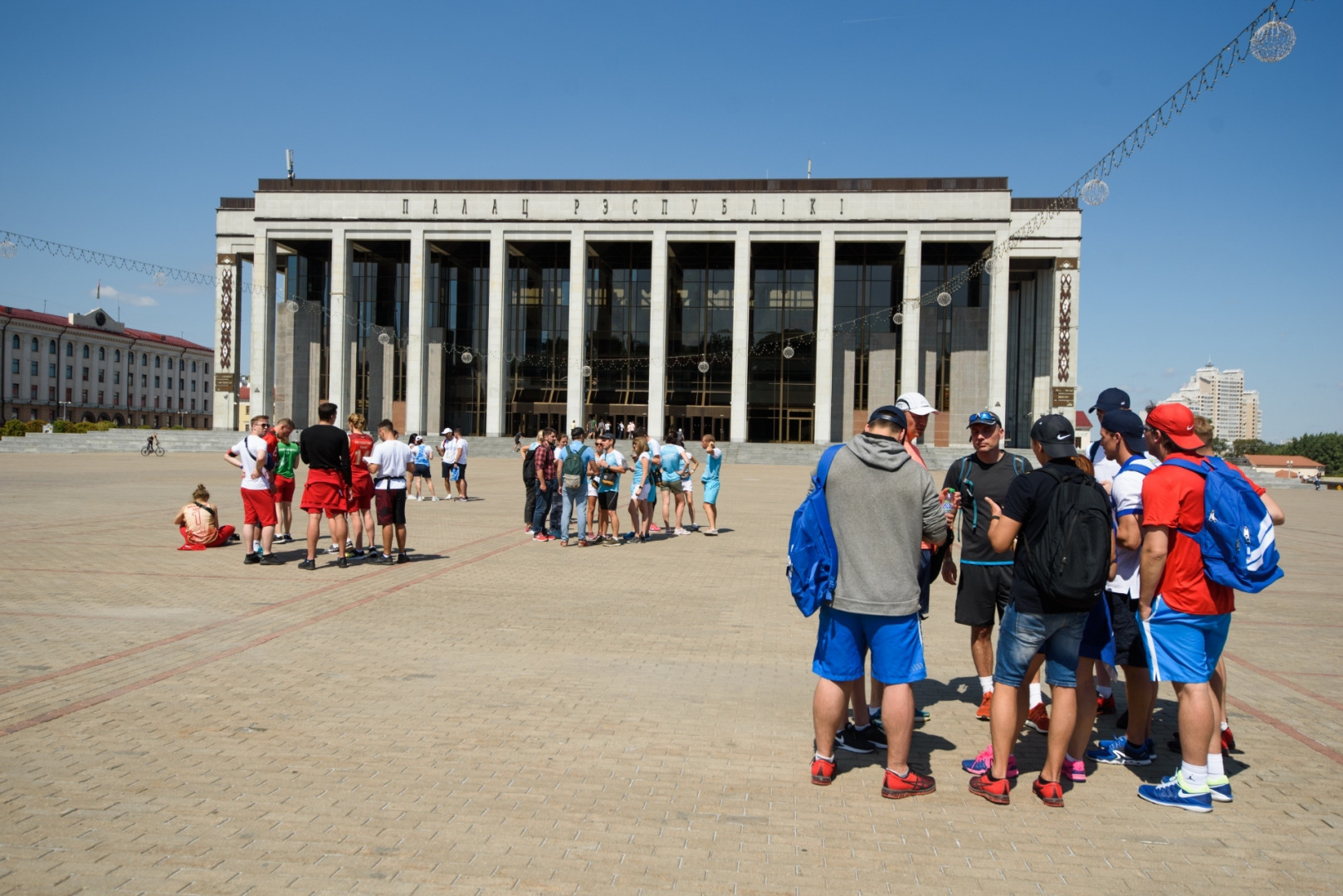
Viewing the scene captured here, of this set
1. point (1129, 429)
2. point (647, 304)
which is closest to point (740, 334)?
point (647, 304)

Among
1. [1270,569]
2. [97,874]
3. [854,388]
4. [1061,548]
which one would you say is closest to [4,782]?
[97,874]

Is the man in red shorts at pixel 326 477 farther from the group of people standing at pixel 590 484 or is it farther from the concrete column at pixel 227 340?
the concrete column at pixel 227 340

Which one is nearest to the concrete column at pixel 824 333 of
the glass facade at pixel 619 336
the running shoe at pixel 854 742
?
the glass facade at pixel 619 336

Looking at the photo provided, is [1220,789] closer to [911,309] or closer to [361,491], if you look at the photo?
[361,491]

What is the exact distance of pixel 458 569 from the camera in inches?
443

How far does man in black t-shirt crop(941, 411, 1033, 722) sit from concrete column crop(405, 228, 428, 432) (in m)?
50.2

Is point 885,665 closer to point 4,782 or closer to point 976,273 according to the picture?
point 4,782

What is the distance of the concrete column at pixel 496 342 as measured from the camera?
52.9 m

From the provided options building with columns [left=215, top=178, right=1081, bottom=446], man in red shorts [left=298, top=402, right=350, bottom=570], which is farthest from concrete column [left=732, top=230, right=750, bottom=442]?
man in red shorts [left=298, top=402, right=350, bottom=570]

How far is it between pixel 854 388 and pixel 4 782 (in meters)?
54.8

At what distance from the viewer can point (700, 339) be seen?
186 ft

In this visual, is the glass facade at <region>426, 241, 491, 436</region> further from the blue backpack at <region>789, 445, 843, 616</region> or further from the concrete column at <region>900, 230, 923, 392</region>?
the blue backpack at <region>789, 445, 843, 616</region>

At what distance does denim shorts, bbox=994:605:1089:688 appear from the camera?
4430 millimetres

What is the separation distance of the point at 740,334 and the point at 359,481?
140 feet
